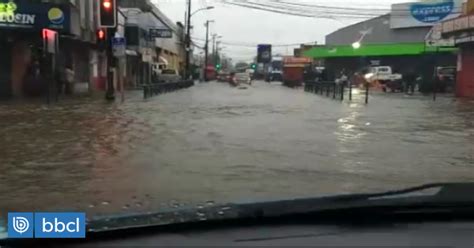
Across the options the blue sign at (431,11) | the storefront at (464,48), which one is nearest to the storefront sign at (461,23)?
the storefront at (464,48)

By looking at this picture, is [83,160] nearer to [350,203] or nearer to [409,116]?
[350,203]

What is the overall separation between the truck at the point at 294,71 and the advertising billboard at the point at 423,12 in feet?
39.1

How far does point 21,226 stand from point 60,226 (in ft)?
0.59

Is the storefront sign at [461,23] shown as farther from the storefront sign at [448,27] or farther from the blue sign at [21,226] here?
the blue sign at [21,226]

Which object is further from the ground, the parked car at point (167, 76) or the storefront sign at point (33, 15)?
the storefront sign at point (33, 15)

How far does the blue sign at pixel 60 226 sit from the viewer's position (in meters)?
2.99

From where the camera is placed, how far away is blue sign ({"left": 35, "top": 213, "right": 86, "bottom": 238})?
2992 mm

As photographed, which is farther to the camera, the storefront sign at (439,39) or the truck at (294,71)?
the truck at (294,71)

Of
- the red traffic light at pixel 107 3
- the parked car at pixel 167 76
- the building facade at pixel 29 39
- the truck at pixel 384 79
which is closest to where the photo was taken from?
the red traffic light at pixel 107 3

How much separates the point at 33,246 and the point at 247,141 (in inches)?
412

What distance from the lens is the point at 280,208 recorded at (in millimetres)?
3412

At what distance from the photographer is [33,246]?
2.92 metres

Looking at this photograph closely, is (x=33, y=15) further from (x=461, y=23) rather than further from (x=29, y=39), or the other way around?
(x=461, y=23)

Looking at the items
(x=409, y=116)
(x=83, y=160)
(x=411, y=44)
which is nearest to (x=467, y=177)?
(x=83, y=160)
